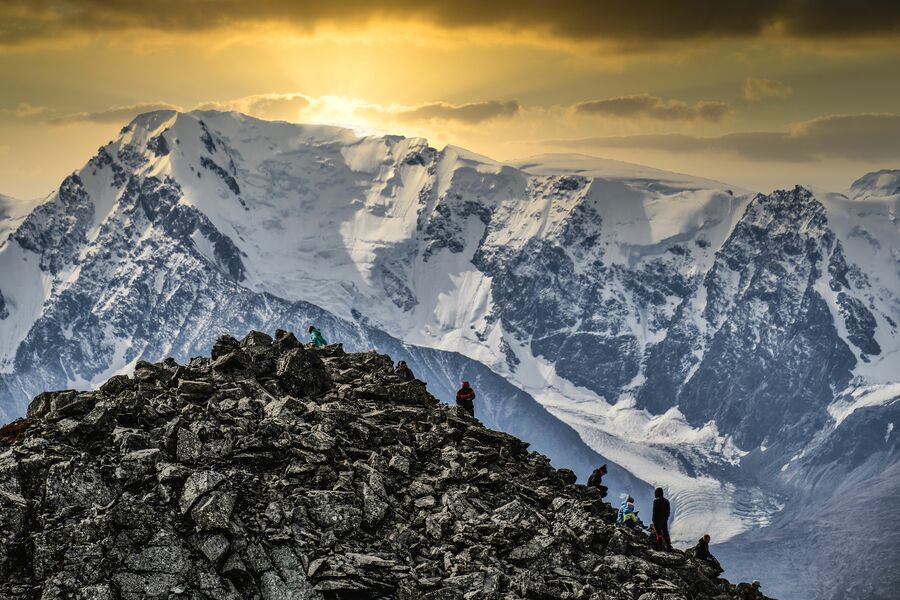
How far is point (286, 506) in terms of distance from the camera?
54.3 metres

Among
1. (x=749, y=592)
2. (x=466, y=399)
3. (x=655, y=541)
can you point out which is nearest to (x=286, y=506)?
(x=655, y=541)

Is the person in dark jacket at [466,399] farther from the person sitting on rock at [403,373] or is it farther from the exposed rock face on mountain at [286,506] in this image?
the exposed rock face on mountain at [286,506]

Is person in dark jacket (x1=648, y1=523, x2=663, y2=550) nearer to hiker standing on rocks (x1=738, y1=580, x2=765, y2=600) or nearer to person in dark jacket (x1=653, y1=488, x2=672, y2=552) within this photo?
person in dark jacket (x1=653, y1=488, x2=672, y2=552)

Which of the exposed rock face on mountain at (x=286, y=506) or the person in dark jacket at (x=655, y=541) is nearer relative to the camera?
the exposed rock face on mountain at (x=286, y=506)

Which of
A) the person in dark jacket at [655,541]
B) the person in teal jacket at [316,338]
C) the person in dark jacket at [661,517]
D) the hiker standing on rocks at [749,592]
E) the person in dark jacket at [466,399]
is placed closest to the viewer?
the hiker standing on rocks at [749,592]

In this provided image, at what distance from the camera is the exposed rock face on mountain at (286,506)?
167 ft

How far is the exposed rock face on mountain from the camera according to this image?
50.8 meters

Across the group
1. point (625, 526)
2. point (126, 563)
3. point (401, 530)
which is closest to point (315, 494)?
point (401, 530)

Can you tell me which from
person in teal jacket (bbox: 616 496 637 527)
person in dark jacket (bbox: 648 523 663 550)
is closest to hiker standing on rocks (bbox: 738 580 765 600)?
person in dark jacket (bbox: 648 523 663 550)

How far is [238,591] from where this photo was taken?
5059cm

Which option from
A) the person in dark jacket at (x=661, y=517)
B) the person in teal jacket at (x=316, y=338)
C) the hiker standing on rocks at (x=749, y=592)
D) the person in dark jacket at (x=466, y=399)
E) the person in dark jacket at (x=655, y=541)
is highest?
the person in teal jacket at (x=316, y=338)

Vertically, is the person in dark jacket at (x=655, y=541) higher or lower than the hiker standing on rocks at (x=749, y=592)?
higher

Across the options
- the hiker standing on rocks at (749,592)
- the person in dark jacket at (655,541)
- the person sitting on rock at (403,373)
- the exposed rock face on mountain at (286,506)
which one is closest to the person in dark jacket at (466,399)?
the person sitting on rock at (403,373)

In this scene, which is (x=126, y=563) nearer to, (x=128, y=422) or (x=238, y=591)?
(x=238, y=591)
